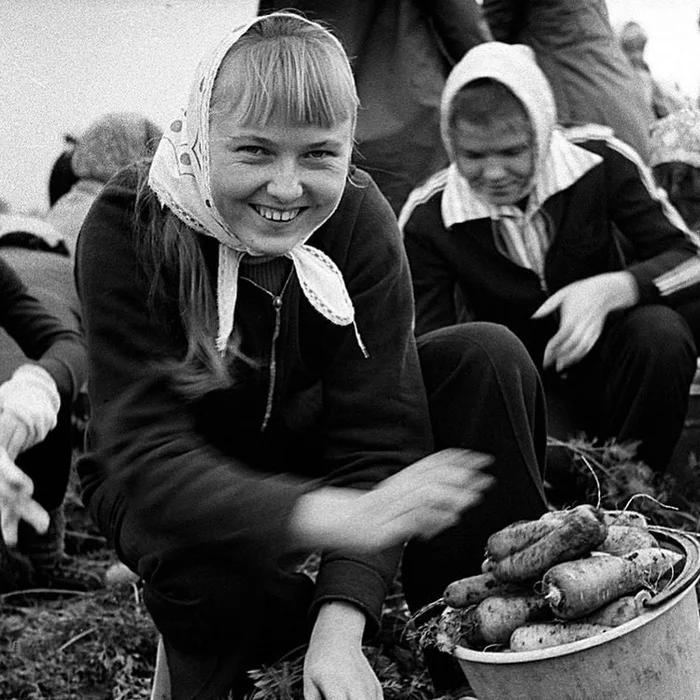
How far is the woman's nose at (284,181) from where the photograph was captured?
164 cm

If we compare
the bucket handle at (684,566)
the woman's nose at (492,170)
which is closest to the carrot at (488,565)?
the bucket handle at (684,566)

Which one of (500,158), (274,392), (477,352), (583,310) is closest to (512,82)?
(500,158)

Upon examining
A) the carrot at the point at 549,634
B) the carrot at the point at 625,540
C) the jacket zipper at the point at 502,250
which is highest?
the jacket zipper at the point at 502,250

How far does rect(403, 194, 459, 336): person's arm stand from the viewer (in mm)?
2811

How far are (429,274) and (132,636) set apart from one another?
1.07 meters

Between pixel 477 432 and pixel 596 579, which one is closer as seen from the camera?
pixel 596 579

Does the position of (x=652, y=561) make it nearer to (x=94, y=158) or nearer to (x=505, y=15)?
(x=505, y=15)

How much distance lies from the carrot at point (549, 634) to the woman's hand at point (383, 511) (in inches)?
7.3

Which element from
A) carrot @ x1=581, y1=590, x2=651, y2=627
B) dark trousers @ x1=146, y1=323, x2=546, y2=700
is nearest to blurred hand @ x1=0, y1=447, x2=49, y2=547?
dark trousers @ x1=146, y1=323, x2=546, y2=700

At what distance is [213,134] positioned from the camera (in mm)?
1650

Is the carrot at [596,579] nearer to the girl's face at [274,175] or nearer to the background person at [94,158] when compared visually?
the girl's face at [274,175]

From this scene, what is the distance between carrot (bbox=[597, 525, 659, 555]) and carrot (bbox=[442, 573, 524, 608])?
14 centimetres

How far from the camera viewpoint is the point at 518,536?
5.44 feet

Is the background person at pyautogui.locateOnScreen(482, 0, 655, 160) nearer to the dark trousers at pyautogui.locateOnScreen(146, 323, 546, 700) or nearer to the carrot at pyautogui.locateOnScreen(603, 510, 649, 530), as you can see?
the dark trousers at pyautogui.locateOnScreen(146, 323, 546, 700)
